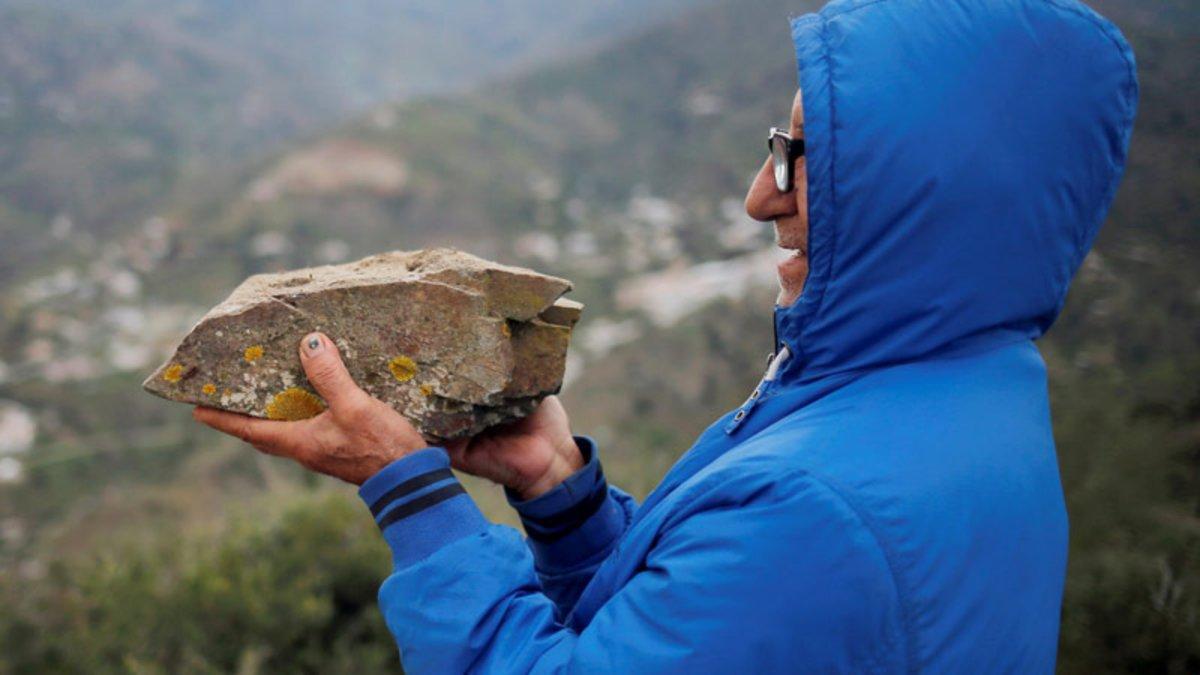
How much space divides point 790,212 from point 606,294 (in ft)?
107

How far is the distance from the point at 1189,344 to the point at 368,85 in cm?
10555

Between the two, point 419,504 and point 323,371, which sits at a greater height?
point 323,371

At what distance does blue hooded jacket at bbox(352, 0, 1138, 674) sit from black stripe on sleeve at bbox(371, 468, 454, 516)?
16 centimetres

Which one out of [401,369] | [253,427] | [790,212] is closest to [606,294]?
[401,369]

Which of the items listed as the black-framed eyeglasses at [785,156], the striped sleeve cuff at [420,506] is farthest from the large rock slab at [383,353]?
the black-framed eyeglasses at [785,156]

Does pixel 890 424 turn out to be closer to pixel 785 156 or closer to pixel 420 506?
pixel 785 156

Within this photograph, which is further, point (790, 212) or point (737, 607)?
point (790, 212)

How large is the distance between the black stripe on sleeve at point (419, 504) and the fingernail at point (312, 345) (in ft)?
2.49

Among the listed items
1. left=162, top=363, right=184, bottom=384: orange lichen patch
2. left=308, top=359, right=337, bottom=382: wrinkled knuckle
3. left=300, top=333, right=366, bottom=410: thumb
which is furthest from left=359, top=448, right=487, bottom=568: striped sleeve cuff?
left=162, top=363, right=184, bottom=384: orange lichen patch

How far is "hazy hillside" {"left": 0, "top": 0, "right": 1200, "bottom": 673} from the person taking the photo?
6281mm

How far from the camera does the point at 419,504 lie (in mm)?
1869

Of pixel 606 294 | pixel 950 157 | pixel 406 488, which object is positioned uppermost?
pixel 950 157

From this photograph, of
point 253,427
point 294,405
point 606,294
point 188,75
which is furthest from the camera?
point 188,75

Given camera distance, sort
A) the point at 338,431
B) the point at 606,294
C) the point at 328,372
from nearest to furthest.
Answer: the point at 338,431, the point at 328,372, the point at 606,294
